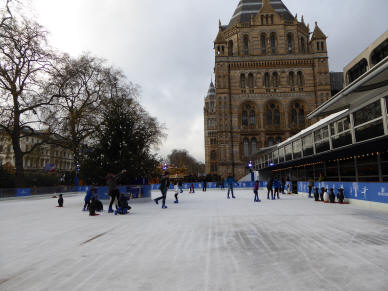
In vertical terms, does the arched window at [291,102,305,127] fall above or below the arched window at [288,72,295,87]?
below

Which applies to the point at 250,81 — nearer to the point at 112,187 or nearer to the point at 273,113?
the point at 273,113

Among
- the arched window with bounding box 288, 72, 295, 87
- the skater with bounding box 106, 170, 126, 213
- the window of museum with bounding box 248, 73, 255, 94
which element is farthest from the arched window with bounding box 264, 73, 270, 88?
the skater with bounding box 106, 170, 126, 213

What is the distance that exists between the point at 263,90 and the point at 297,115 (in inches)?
320

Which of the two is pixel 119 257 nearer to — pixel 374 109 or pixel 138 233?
pixel 138 233

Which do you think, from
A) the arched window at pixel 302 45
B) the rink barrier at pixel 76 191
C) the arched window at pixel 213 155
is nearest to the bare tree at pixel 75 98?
the rink barrier at pixel 76 191

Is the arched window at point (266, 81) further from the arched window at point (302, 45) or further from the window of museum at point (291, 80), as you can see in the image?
the arched window at point (302, 45)

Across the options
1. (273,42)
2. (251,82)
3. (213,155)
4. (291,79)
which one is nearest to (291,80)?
(291,79)

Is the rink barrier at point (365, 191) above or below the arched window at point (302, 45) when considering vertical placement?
below

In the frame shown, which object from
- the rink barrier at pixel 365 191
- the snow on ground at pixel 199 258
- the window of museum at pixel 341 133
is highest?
the window of museum at pixel 341 133

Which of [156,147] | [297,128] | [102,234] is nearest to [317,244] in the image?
[102,234]

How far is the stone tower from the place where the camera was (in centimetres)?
4694

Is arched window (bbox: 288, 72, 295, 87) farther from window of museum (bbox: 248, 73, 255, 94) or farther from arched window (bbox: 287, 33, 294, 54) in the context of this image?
window of museum (bbox: 248, 73, 255, 94)

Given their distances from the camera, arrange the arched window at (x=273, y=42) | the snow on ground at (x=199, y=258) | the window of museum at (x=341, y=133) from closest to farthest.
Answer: the snow on ground at (x=199, y=258), the window of museum at (x=341, y=133), the arched window at (x=273, y=42)

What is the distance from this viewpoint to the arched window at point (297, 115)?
156ft
